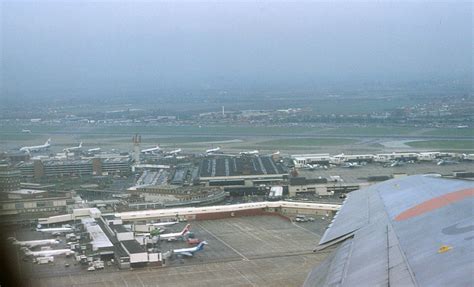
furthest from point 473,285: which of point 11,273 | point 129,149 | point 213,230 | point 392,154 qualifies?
point 129,149

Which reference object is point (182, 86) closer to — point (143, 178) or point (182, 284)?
point (143, 178)

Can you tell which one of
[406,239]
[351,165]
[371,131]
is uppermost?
[406,239]

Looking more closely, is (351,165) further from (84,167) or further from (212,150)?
(84,167)

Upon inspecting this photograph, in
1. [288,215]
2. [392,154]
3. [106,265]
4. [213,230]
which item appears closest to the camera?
[106,265]

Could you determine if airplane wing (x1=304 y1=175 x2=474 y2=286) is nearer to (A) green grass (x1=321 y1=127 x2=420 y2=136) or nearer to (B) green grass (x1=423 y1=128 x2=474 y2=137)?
(B) green grass (x1=423 y1=128 x2=474 y2=137)

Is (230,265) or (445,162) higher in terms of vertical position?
(230,265)

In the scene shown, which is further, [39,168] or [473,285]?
[39,168]

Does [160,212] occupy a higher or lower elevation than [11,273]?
lower

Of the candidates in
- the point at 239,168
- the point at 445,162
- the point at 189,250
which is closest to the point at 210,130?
the point at 239,168
